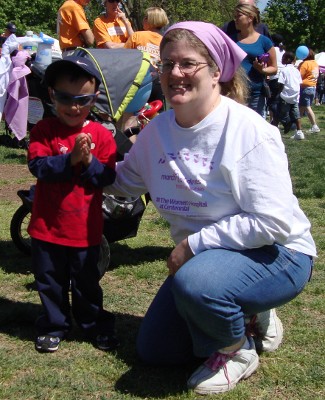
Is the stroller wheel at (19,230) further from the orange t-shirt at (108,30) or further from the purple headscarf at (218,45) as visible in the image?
the orange t-shirt at (108,30)

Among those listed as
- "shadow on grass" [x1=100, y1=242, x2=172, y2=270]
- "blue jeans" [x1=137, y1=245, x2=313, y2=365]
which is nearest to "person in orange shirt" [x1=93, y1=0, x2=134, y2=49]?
"shadow on grass" [x1=100, y1=242, x2=172, y2=270]

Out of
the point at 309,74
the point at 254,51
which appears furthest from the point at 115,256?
the point at 309,74

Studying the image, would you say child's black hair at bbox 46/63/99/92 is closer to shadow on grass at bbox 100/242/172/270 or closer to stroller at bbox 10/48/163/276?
stroller at bbox 10/48/163/276

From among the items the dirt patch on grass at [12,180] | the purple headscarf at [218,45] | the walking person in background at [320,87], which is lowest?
the walking person in background at [320,87]

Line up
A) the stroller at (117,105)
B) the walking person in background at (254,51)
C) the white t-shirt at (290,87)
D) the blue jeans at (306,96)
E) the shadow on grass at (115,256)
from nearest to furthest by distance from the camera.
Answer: the stroller at (117,105) < the shadow on grass at (115,256) < the walking person in background at (254,51) < the white t-shirt at (290,87) < the blue jeans at (306,96)

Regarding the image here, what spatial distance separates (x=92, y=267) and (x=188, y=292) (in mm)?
711

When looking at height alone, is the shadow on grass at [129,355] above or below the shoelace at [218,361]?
below

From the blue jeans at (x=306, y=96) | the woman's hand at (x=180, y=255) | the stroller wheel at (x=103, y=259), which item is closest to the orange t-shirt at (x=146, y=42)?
the stroller wheel at (x=103, y=259)

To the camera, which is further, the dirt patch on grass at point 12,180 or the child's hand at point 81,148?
the dirt patch on grass at point 12,180

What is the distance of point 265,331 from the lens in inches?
117

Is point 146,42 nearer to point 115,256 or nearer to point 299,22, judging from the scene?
point 115,256

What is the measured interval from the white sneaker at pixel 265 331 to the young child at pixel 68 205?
2.21ft

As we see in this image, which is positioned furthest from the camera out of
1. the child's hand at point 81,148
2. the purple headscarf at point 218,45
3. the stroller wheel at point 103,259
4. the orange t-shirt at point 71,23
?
the orange t-shirt at point 71,23

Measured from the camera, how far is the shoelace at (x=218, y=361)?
8.75ft
